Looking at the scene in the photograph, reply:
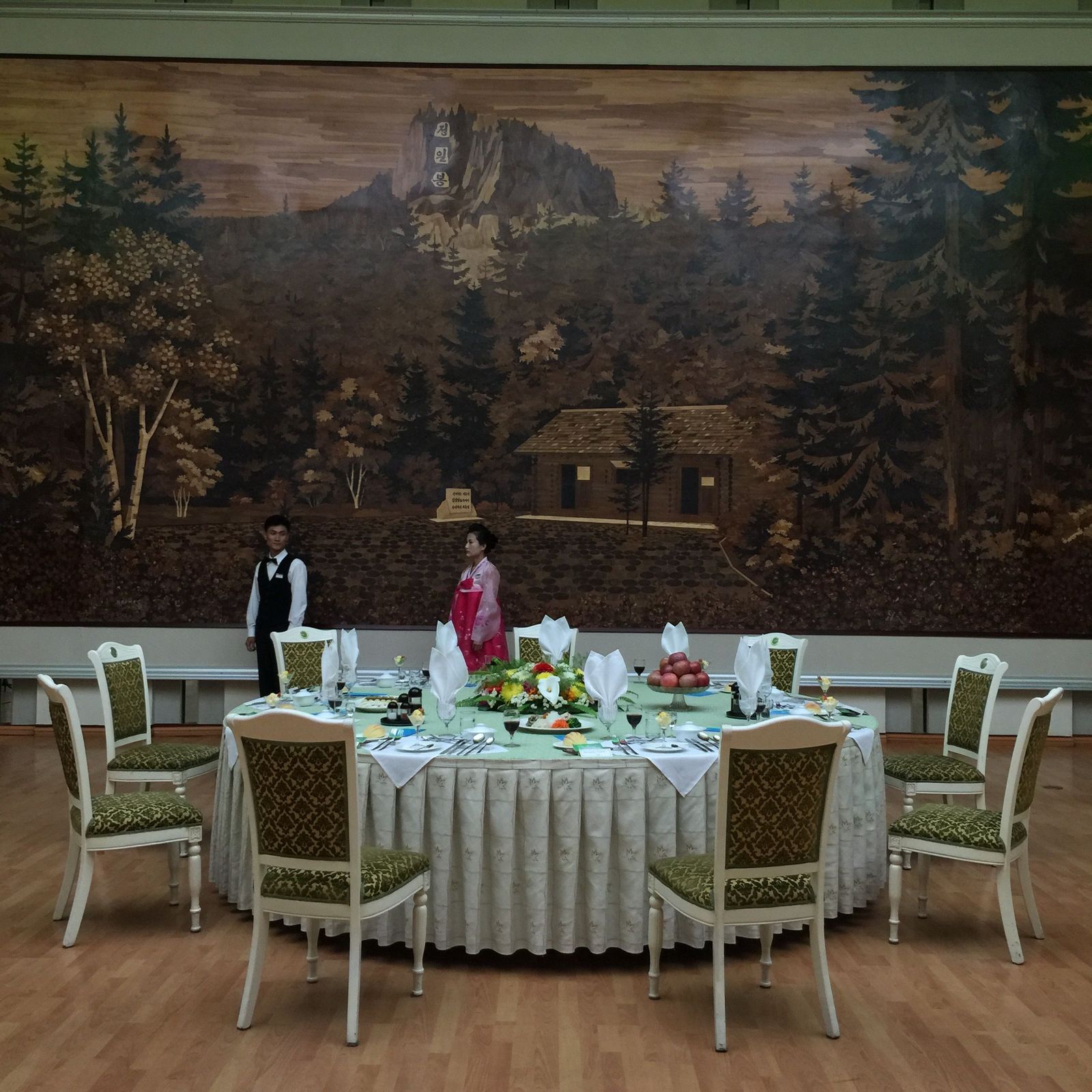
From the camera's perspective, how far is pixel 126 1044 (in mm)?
3566

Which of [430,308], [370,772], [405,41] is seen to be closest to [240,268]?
[430,308]

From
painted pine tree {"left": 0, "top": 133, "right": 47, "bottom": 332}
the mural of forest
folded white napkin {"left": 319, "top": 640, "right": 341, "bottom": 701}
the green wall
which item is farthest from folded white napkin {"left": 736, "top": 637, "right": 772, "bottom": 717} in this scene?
painted pine tree {"left": 0, "top": 133, "right": 47, "bottom": 332}

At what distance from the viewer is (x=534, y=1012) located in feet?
12.7

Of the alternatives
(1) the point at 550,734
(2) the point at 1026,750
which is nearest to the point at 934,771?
(2) the point at 1026,750

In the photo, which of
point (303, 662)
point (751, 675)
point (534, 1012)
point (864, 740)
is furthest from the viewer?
point (303, 662)

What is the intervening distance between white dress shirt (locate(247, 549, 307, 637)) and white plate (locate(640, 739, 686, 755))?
490 cm

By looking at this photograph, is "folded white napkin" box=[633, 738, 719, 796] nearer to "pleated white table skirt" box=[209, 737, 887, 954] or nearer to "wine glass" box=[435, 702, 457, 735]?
"pleated white table skirt" box=[209, 737, 887, 954]

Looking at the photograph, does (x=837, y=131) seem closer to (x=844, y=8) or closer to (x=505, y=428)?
(x=844, y=8)

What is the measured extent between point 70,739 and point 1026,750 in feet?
12.6

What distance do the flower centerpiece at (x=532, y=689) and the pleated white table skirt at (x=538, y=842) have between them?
29.7 inches

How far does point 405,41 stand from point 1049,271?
5.68m

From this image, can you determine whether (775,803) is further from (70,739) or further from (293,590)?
(293,590)

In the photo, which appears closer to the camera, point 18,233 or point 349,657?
point 349,657

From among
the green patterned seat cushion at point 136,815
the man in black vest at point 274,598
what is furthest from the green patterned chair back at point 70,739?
the man in black vest at point 274,598
